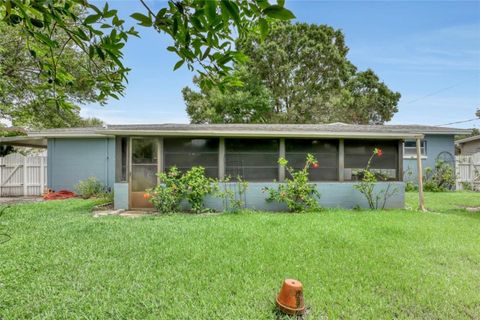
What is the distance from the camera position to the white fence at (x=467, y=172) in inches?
522

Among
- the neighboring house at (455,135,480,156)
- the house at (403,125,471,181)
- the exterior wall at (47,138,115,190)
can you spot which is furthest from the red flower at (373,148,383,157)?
the neighboring house at (455,135,480,156)

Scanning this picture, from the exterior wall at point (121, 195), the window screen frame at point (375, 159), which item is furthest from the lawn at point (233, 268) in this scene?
the window screen frame at point (375, 159)

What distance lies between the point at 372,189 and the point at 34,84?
27.5 ft

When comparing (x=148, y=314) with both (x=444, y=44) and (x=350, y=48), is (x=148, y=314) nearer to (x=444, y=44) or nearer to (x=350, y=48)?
(x=444, y=44)

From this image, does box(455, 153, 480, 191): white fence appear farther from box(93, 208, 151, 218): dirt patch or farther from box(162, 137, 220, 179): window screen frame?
box(93, 208, 151, 218): dirt patch

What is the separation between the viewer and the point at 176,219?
6520 mm

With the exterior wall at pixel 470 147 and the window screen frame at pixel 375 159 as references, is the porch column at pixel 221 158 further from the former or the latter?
the exterior wall at pixel 470 147

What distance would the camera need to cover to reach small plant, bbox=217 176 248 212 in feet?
25.4

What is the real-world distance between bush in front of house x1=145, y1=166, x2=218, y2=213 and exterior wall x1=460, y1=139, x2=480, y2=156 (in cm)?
1807

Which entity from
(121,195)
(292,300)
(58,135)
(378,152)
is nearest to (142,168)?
(121,195)

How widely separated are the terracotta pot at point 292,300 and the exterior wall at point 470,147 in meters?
20.1

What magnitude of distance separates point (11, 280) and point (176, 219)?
3496 mm

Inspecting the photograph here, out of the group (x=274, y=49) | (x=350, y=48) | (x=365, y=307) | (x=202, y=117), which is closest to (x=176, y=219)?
(x=365, y=307)

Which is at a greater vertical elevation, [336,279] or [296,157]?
[296,157]
